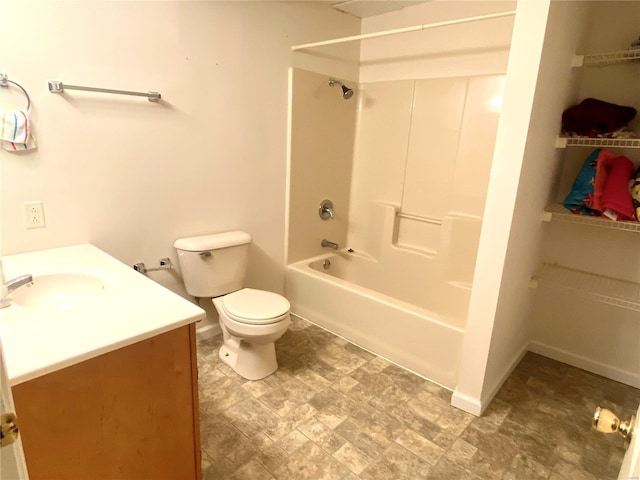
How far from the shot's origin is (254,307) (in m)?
2.03

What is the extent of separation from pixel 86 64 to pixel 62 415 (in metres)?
1.50

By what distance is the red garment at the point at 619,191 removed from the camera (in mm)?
1832

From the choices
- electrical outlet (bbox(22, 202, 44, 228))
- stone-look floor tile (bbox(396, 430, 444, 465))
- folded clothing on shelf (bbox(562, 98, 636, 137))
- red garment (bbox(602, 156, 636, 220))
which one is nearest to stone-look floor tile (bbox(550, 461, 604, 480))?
stone-look floor tile (bbox(396, 430, 444, 465))

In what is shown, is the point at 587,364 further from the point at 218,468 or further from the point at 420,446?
the point at 218,468

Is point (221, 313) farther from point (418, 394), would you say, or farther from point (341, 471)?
point (418, 394)

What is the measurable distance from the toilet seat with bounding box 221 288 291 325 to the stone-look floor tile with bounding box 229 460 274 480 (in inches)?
24.9

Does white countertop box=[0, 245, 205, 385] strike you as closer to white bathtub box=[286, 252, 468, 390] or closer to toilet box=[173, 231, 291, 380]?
toilet box=[173, 231, 291, 380]

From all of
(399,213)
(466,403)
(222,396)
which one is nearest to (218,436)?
(222,396)

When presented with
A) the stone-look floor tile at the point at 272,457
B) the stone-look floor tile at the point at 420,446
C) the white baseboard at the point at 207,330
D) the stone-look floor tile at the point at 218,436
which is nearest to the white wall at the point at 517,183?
the stone-look floor tile at the point at 420,446

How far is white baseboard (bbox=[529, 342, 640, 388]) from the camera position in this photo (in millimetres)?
2201

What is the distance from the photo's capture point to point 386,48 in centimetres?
283

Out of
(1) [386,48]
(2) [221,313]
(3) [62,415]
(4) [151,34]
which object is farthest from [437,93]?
(3) [62,415]

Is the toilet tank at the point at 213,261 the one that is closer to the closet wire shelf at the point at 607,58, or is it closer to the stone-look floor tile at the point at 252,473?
the stone-look floor tile at the point at 252,473

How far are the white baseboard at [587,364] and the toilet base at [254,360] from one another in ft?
5.74
